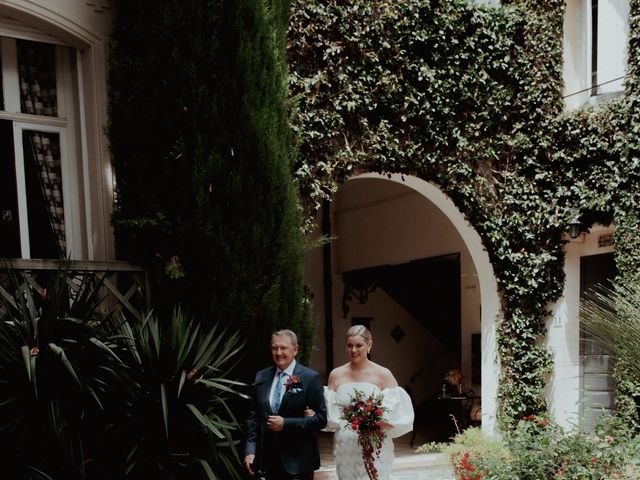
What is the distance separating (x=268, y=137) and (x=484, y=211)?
3.87 m

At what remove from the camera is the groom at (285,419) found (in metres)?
4.87

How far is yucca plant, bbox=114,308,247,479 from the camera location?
524 cm

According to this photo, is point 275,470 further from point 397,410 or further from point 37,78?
point 37,78

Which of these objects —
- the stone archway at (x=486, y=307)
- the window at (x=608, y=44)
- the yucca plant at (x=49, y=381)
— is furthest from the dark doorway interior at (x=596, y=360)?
the yucca plant at (x=49, y=381)

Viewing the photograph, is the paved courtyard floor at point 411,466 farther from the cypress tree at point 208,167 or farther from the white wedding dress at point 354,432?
the cypress tree at point 208,167

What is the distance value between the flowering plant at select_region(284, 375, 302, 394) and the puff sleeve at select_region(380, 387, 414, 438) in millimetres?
705

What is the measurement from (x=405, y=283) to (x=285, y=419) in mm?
8985

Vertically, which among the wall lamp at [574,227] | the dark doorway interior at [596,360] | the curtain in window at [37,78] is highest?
the curtain in window at [37,78]

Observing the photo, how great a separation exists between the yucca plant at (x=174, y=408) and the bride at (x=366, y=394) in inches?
30.9

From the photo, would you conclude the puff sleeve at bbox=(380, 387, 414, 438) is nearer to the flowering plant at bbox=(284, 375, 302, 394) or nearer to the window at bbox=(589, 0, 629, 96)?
the flowering plant at bbox=(284, 375, 302, 394)

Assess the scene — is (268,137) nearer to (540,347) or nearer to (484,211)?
(484,211)

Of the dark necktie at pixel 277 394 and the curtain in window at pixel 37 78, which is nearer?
the dark necktie at pixel 277 394

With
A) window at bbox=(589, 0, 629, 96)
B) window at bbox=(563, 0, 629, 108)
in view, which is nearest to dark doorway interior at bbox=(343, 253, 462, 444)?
window at bbox=(563, 0, 629, 108)

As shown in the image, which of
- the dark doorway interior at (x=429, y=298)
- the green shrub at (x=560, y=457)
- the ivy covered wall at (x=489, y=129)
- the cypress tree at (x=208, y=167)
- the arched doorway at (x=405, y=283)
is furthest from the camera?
the dark doorway interior at (x=429, y=298)
